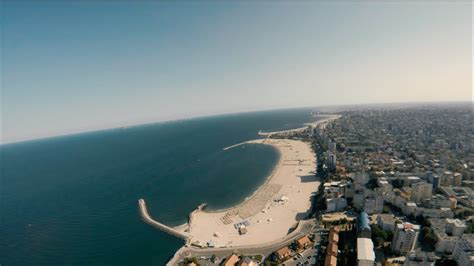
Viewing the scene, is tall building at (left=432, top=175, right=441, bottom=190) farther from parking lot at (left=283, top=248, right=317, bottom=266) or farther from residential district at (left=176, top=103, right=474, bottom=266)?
parking lot at (left=283, top=248, right=317, bottom=266)

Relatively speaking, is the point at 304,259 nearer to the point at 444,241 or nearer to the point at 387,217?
the point at 387,217

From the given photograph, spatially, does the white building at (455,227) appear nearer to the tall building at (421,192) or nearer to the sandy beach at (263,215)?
the tall building at (421,192)

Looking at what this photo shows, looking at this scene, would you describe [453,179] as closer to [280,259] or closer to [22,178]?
[280,259]

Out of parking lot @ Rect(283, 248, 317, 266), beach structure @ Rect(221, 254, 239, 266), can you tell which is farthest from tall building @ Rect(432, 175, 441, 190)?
beach structure @ Rect(221, 254, 239, 266)

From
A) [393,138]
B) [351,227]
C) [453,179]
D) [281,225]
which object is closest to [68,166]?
[281,225]

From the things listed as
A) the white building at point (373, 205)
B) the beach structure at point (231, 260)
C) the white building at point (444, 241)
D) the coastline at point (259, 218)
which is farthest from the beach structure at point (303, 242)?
the white building at point (444, 241)

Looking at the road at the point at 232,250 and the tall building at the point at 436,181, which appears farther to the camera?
the tall building at the point at 436,181
